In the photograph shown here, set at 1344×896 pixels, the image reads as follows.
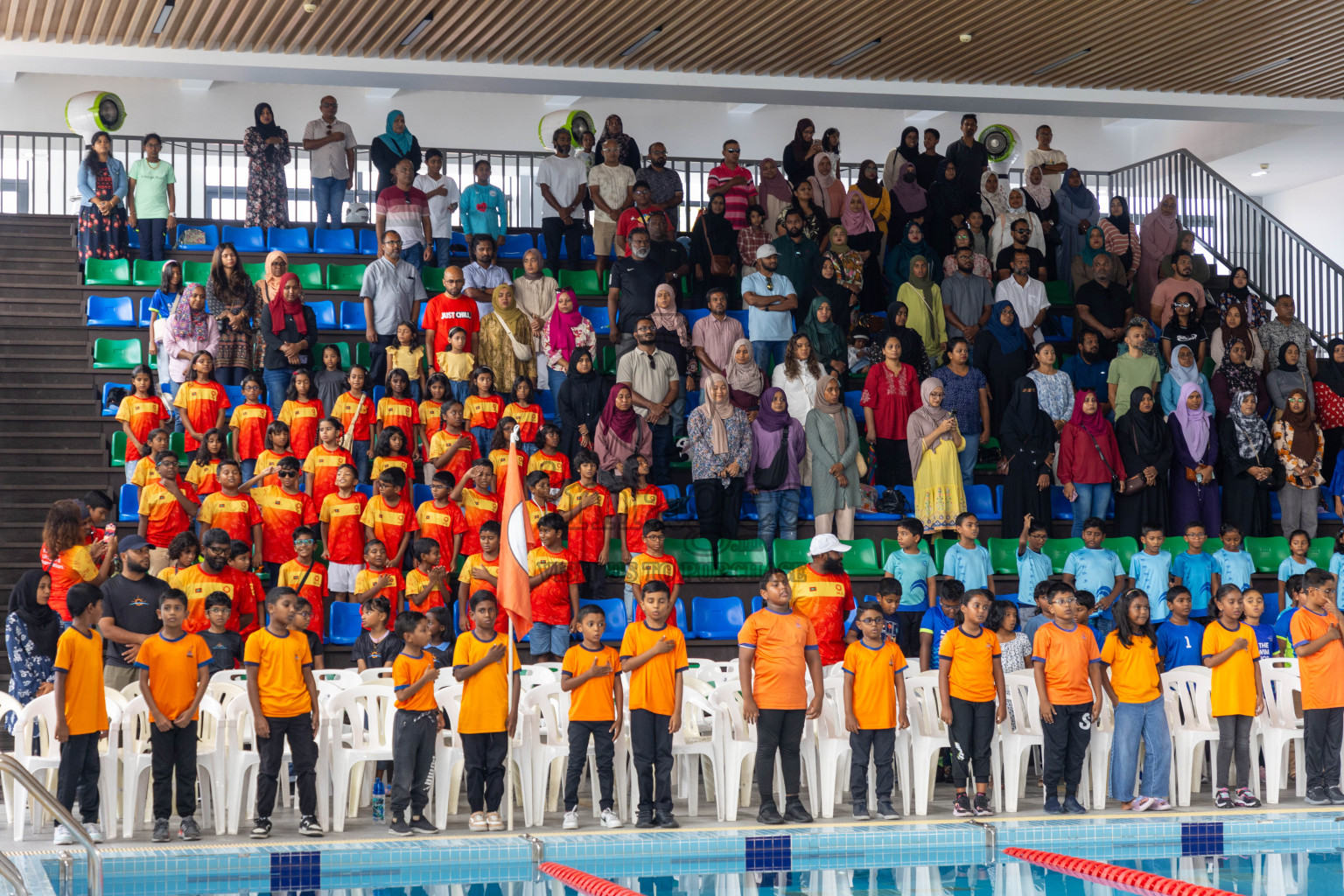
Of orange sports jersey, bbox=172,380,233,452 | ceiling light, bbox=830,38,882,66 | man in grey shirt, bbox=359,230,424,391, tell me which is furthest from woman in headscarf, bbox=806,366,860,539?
orange sports jersey, bbox=172,380,233,452

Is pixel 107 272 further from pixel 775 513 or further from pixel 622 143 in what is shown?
pixel 775 513

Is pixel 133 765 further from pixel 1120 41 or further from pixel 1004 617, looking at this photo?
pixel 1120 41

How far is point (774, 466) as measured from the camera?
12109 millimetres

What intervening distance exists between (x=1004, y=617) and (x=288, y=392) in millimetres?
6512

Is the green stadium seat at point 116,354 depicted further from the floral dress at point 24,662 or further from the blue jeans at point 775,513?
the blue jeans at point 775,513

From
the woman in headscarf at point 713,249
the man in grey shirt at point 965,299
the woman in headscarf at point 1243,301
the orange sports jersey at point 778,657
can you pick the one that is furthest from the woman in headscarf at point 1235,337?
the orange sports jersey at point 778,657

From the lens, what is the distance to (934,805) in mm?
9102

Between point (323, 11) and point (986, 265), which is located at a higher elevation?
point (323, 11)

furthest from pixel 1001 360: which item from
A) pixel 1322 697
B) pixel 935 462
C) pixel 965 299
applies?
pixel 1322 697

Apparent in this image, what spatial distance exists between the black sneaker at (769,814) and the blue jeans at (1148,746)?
233cm

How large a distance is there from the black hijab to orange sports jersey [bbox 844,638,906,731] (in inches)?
189

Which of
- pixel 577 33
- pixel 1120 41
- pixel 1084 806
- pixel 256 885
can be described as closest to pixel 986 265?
pixel 1120 41

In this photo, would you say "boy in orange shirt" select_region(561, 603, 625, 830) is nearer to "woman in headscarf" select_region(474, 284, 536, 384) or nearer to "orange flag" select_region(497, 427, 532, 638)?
"orange flag" select_region(497, 427, 532, 638)

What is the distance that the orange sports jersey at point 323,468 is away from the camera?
11.4m
